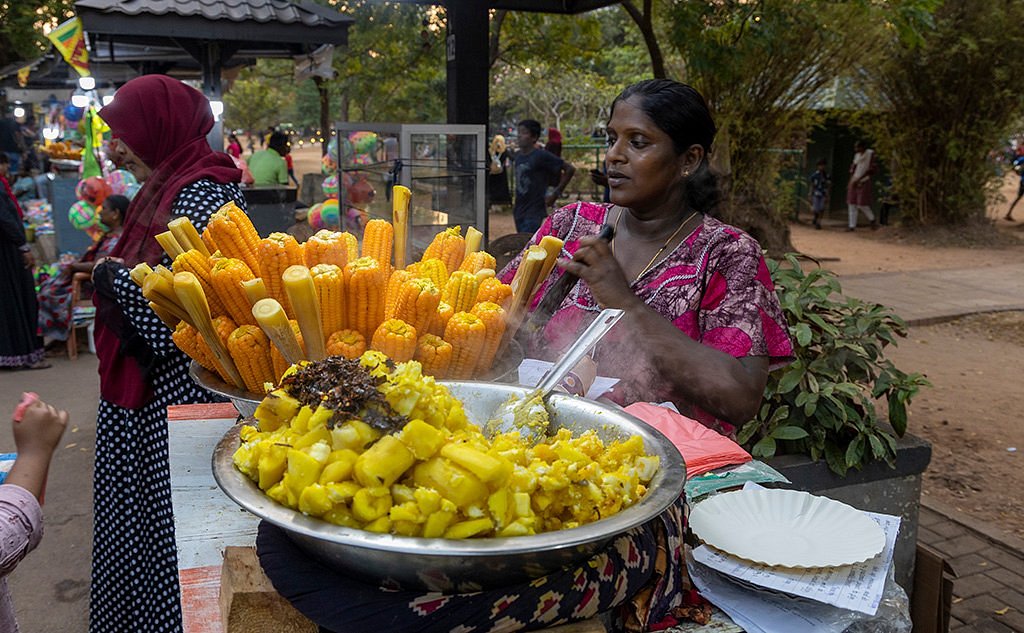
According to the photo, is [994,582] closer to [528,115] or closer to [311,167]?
[528,115]

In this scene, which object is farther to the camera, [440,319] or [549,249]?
[549,249]

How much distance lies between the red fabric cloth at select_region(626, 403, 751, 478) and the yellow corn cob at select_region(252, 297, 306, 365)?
74cm

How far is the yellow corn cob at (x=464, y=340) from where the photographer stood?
5.77ft

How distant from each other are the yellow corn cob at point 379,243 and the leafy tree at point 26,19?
45.2 ft

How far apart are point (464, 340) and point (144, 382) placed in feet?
4.77

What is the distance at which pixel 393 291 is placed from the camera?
1.82 m

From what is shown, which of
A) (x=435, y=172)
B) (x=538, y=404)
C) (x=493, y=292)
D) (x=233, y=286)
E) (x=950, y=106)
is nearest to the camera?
(x=538, y=404)

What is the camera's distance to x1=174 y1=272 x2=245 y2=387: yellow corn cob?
65.2 inches

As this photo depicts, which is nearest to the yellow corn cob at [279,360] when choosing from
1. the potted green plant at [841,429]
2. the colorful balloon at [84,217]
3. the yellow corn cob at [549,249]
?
the yellow corn cob at [549,249]

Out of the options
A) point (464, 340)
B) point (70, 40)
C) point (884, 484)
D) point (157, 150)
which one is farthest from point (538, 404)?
point (70, 40)

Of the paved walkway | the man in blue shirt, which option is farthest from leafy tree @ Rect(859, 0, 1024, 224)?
the paved walkway

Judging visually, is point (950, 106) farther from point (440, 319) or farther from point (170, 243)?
point (170, 243)

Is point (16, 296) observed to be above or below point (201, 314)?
below

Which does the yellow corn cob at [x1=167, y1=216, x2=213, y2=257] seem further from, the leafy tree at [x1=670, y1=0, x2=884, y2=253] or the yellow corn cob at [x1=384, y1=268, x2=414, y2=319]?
the leafy tree at [x1=670, y1=0, x2=884, y2=253]
